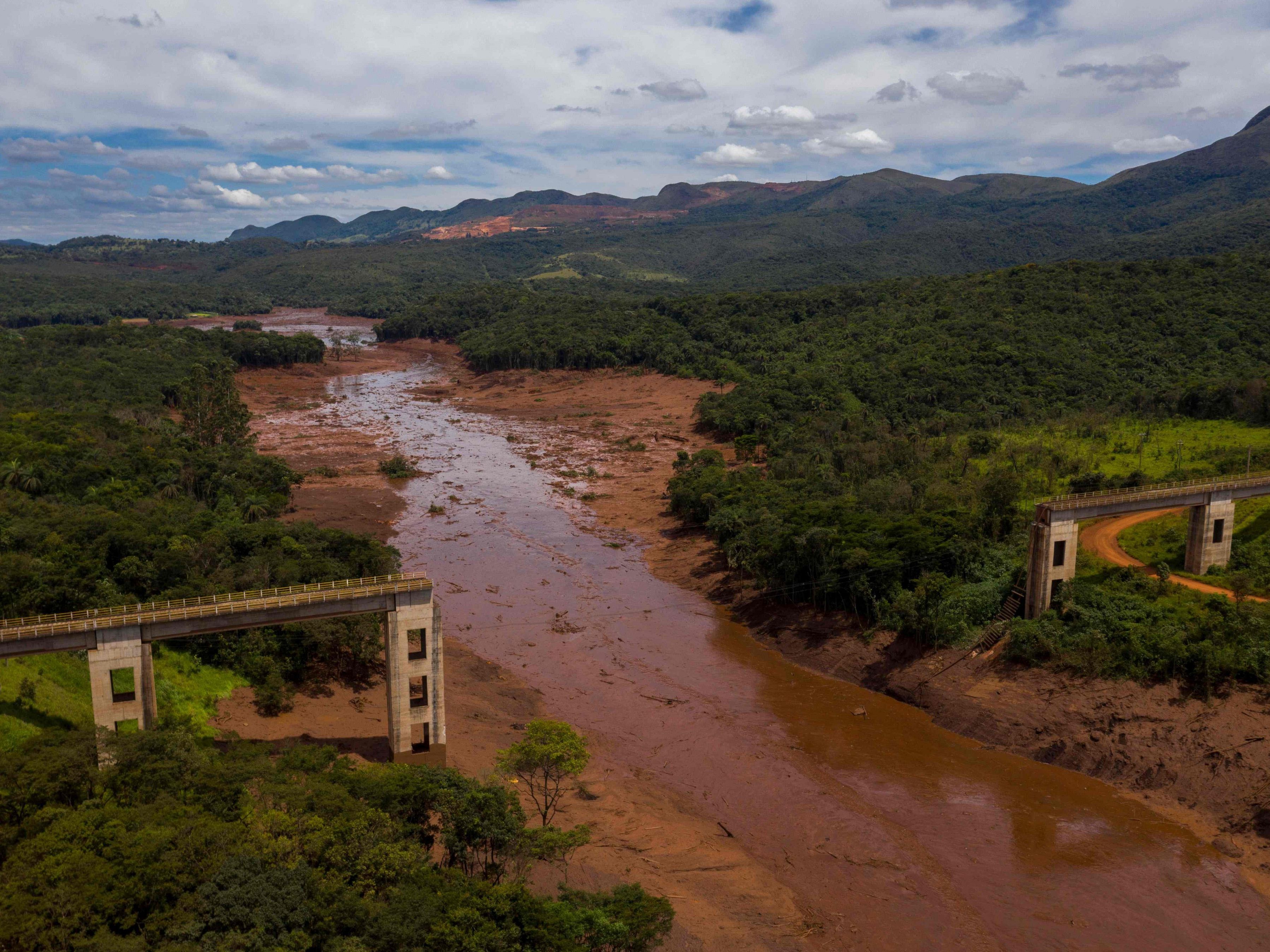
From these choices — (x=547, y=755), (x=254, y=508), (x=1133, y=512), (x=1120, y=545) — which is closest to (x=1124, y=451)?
(x=1120, y=545)

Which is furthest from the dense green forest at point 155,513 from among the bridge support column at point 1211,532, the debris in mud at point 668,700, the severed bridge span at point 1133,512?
the bridge support column at point 1211,532

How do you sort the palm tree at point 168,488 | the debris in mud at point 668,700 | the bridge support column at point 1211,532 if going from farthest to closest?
the palm tree at point 168,488
the bridge support column at point 1211,532
the debris in mud at point 668,700

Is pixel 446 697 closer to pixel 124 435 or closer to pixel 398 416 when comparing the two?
pixel 124 435

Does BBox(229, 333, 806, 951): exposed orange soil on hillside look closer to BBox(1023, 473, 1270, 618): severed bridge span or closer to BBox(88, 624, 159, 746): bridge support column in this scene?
BBox(88, 624, 159, 746): bridge support column

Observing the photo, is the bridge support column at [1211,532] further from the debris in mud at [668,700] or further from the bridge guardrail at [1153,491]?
the debris in mud at [668,700]

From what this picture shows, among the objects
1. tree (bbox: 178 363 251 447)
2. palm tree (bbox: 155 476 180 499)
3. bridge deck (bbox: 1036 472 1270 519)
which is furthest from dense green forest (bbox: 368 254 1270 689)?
tree (bbox: 178 363 251 447)

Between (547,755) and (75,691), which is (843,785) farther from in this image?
(75,691)

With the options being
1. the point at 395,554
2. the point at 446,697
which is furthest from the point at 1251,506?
the point at 395,554
